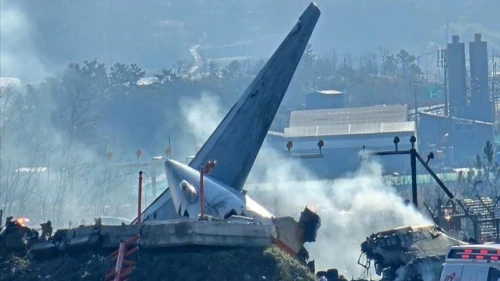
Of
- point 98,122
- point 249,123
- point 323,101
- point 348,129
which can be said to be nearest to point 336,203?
point 249,123

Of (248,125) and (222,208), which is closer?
(222,208)

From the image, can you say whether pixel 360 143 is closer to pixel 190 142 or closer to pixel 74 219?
pixel 190 142

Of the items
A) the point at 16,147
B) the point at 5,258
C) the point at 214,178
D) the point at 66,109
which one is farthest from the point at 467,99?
the point at 5,258

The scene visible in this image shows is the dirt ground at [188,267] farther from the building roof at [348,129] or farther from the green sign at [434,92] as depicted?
the green sign at [434,92]

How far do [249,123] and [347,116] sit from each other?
87801 millimetres

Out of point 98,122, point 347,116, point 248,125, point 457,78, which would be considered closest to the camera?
point 248,125

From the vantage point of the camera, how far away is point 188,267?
82.0 feet

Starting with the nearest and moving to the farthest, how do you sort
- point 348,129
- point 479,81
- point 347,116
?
1. point 348,129
2. point 347,116
3. point 479,81

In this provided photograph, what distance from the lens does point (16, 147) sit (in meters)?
91.2

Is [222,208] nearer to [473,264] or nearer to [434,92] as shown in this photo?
[473,264]

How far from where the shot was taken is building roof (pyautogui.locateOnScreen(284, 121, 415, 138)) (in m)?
119

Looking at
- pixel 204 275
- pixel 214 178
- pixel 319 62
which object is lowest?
pixel 204 275

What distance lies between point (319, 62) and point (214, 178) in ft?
520

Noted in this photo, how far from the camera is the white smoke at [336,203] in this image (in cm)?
4762
